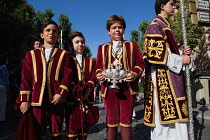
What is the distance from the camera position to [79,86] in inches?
101

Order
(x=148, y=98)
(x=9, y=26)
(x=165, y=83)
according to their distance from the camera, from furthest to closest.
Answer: (x=9, y=26), (x=148, y=98), (x=165, y=83)

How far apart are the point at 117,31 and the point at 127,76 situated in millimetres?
678

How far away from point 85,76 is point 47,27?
0.91 meters

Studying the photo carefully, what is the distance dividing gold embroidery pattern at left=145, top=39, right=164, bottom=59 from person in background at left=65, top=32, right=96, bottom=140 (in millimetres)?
885

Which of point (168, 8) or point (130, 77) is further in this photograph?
point (168, 8)

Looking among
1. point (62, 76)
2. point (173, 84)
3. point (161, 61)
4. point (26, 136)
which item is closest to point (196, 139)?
point (173, 84)

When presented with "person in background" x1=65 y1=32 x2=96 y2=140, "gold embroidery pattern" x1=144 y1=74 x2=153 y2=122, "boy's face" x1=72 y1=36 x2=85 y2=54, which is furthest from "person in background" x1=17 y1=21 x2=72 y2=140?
"gold embroidery pattern" x1=144 y1=74 x2=153 y2=122

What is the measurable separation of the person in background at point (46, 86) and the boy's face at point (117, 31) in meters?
0.75

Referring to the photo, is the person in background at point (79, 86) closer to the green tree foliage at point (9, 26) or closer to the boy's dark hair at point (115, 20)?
the boy's dark hair at point (115, 20)

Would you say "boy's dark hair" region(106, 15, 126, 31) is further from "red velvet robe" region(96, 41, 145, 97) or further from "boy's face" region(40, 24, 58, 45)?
"boy's face" region(40, 24, 58, 45)

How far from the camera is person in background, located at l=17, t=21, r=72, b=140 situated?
2.33 meters

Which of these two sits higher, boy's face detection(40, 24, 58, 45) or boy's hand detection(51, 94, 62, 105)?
boy's face detection(40, 24, 58, 45)

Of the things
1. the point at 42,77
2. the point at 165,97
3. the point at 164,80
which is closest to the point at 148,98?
the point at 165,97

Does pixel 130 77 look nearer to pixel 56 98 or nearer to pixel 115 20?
pixel 115 20
